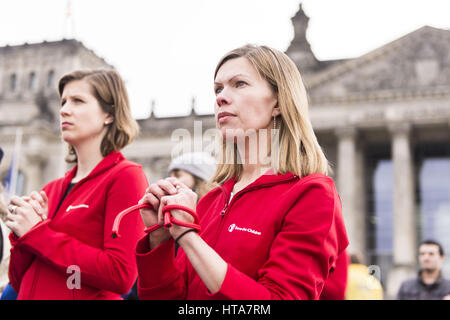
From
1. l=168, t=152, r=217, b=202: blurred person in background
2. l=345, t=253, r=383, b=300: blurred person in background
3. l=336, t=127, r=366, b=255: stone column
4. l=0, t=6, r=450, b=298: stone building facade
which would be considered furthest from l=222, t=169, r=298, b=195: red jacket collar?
l=336, t=127, r=366, b=255: stone column

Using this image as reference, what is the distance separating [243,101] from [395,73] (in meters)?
34.2

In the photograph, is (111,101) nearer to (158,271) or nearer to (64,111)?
(64,111)

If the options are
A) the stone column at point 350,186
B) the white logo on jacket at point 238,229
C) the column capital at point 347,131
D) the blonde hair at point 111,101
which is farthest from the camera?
the column capital at point 347,131

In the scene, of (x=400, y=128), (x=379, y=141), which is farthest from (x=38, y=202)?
(x=379, y=141)

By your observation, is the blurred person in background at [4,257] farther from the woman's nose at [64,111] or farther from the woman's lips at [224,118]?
the woman's lips at [224,118]

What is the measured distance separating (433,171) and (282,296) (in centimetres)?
3696

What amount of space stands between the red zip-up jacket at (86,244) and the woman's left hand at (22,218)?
3 centimetres

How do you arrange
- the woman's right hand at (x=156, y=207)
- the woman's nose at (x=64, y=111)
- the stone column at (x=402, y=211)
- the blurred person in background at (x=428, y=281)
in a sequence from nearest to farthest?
1. the woman's right hand at (x=156, y=207)
2. the woman's nose at (x=64, y=111)
3. the blurred person in background at (x=428, y=281)
4. the stone column at (x=402, y=211)

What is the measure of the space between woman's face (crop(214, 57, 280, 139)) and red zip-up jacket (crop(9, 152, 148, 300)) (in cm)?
94

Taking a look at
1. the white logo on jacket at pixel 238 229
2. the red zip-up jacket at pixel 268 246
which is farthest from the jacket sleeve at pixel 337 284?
the white logo on jacket at pixel 238 229

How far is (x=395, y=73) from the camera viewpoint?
34.7m

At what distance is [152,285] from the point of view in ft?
7.73

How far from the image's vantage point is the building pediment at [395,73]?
33.9 m
